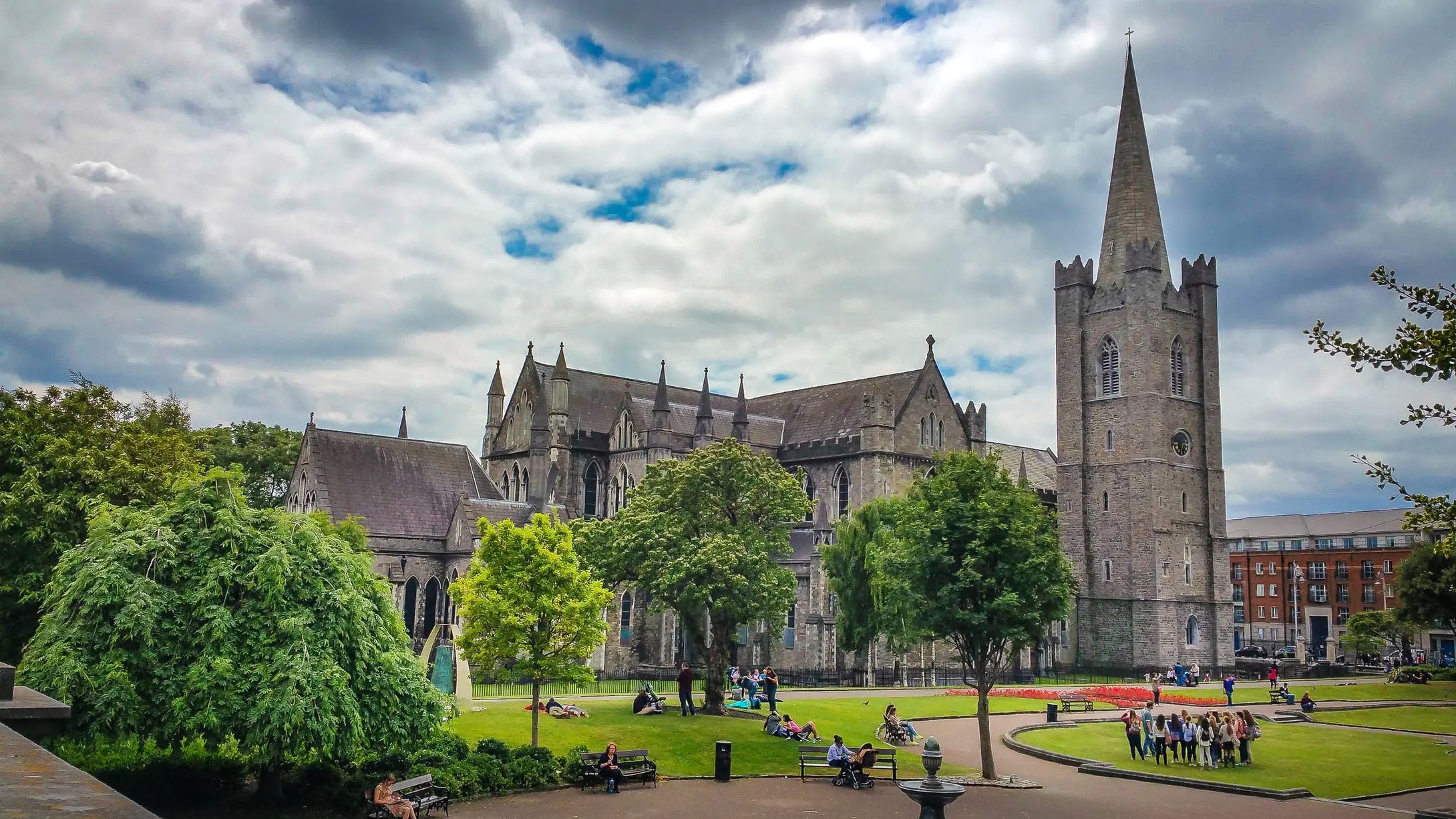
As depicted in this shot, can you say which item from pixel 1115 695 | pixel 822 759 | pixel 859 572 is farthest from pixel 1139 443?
pixel 822 759

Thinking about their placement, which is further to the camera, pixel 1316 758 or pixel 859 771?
pixel 1316 758

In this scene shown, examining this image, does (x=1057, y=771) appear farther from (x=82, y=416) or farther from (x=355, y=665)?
(x=82, y=416)

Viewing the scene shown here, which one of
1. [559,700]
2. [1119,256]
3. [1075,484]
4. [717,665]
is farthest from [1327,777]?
[1119,256]

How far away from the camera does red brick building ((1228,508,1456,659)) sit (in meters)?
104

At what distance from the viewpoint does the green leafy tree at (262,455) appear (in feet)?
232


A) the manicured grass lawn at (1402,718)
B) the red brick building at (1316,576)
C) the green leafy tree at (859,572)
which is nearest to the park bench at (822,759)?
the green leafy tree at (859,572)

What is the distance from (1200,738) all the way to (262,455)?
61.2 m

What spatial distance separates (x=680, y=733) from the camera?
32.4m

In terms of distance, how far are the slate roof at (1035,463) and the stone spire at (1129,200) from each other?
856 inches

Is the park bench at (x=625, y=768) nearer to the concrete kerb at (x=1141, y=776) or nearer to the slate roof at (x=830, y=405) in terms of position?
the concrete kerb at (x=1141, y=776)

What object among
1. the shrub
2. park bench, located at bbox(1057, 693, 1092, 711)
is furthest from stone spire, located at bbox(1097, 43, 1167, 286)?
the shrub

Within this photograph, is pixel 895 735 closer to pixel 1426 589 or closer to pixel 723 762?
pixel 723 762

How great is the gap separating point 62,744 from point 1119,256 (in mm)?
71525

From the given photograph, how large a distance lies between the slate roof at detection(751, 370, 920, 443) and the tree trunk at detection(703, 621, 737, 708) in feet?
103
